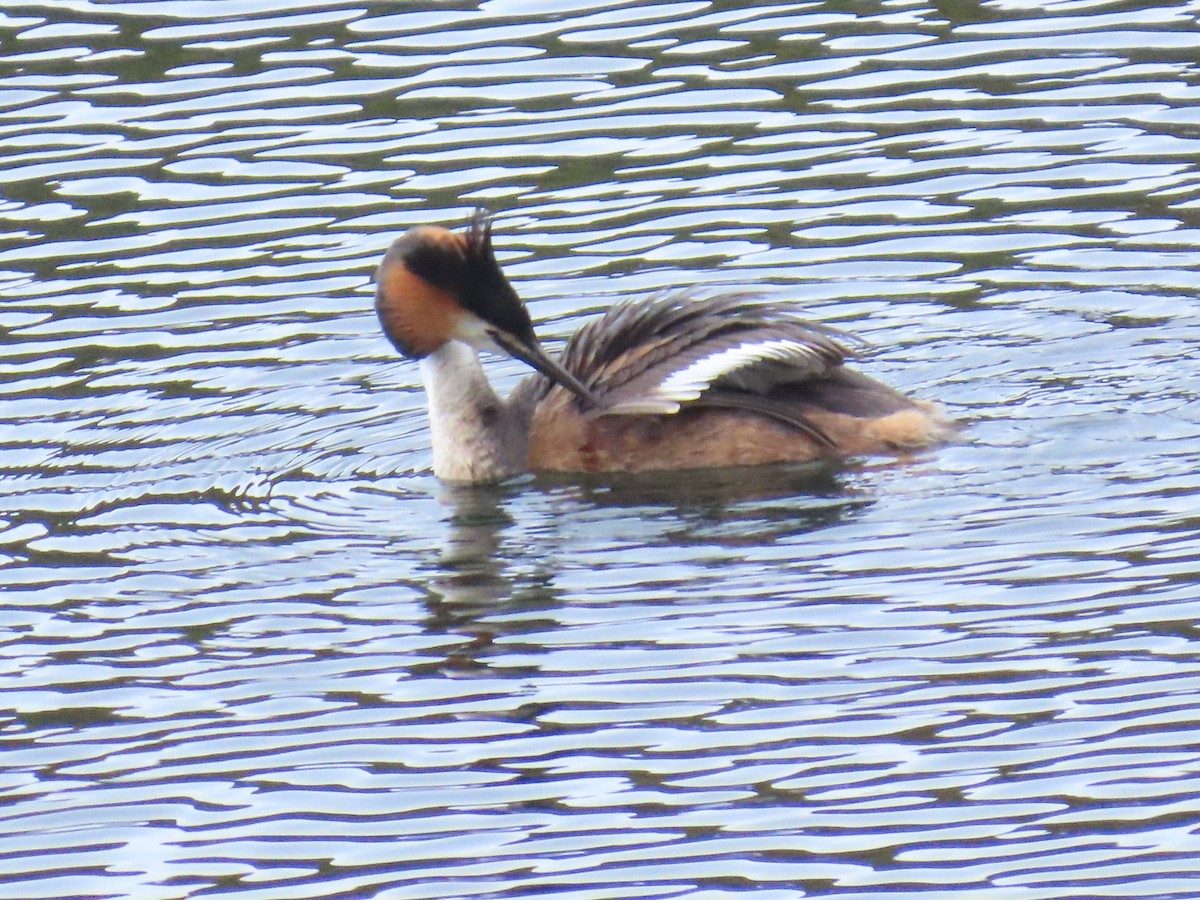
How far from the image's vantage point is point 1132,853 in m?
6.14

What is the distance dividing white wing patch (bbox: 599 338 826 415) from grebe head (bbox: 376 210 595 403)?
377mm

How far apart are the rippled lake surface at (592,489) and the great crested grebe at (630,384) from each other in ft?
0.65

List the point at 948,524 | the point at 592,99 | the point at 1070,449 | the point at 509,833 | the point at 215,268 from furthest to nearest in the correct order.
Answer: the point at 592,99, the point at 215,268, the point at 1070,449, the point at 948,524, the point at 509,833

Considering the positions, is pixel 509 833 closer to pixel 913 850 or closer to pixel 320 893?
pixel 320 893

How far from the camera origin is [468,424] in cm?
1030

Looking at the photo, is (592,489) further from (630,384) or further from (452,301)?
(452,301)

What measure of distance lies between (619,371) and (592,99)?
A: 180 inches

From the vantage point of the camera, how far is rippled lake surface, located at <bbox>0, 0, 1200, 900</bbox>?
6.62 meters

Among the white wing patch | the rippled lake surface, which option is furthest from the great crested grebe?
the rippled lake surface

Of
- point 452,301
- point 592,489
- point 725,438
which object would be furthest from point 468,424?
point 725,438

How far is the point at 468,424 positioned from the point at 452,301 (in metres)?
0.54

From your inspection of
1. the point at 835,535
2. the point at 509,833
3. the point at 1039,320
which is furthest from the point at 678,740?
the point at 1039,320

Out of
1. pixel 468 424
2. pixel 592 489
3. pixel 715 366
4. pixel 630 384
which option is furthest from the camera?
pixel 468 424

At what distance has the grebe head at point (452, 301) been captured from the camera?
10172mm
